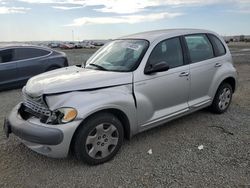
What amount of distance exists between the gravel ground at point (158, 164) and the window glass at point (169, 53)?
3.95 feet

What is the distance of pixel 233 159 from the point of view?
3.89 meters

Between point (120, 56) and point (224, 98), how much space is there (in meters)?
2.48

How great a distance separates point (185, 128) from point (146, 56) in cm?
159

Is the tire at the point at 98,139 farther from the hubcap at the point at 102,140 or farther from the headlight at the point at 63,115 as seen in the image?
the headlight at the point at 63,115

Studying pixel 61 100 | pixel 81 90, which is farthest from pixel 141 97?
pixel 61 100

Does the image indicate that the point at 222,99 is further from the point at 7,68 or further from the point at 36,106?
the point at 7,68

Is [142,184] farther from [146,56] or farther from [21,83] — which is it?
[21,83]

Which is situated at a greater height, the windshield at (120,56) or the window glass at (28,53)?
the windshield at (120,56)

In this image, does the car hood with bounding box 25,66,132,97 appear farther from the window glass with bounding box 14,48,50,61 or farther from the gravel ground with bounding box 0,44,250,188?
the window glass with bounding box 14,48,50,61

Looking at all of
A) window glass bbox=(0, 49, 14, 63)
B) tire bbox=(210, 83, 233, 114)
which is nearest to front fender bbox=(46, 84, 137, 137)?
tire bbox=(210, 83, 233, 114)

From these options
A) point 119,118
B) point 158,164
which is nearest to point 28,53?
point 119,118

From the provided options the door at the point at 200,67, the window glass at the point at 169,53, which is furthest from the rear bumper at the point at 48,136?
the door at the point at 200,67

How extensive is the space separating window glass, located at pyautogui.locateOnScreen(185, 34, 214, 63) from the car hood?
149 centimetres

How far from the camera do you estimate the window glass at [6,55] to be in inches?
343
